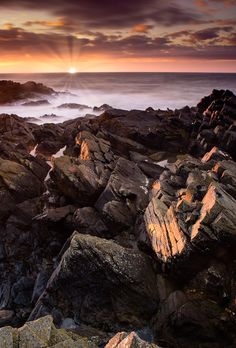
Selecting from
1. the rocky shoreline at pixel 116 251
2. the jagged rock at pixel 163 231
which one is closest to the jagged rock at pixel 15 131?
the rocky shoreline at pixel 116 251

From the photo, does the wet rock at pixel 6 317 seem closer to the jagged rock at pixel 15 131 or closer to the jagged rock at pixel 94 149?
the jagged rock at pixel 94 149

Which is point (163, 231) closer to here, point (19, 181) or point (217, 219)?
point (217, 219)

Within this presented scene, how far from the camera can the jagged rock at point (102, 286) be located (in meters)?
16.4

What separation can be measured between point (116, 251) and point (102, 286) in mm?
1999

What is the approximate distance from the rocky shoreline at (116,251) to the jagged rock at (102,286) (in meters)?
0.06

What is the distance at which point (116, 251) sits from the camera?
1755 centimetres

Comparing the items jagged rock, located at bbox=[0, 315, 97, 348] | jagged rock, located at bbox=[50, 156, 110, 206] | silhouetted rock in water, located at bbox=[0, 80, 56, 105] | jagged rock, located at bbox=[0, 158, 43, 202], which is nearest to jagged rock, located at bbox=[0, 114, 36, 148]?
jagged rock, located at bbox=[0, 158, 43, 202]

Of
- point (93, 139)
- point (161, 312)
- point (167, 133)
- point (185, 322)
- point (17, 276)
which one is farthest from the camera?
point (167, 133)

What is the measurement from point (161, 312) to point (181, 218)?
5.08 m

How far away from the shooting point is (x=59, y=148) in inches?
1666

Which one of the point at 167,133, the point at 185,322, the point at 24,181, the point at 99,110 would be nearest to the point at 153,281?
the point at 185,322

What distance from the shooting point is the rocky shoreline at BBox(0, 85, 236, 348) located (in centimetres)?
1517

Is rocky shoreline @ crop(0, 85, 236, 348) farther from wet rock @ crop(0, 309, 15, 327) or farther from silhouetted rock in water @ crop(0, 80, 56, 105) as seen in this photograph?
silhouetted rock in water @ crop(0, 80, 56, 105)

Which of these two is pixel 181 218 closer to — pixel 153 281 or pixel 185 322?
pixel 153 281
